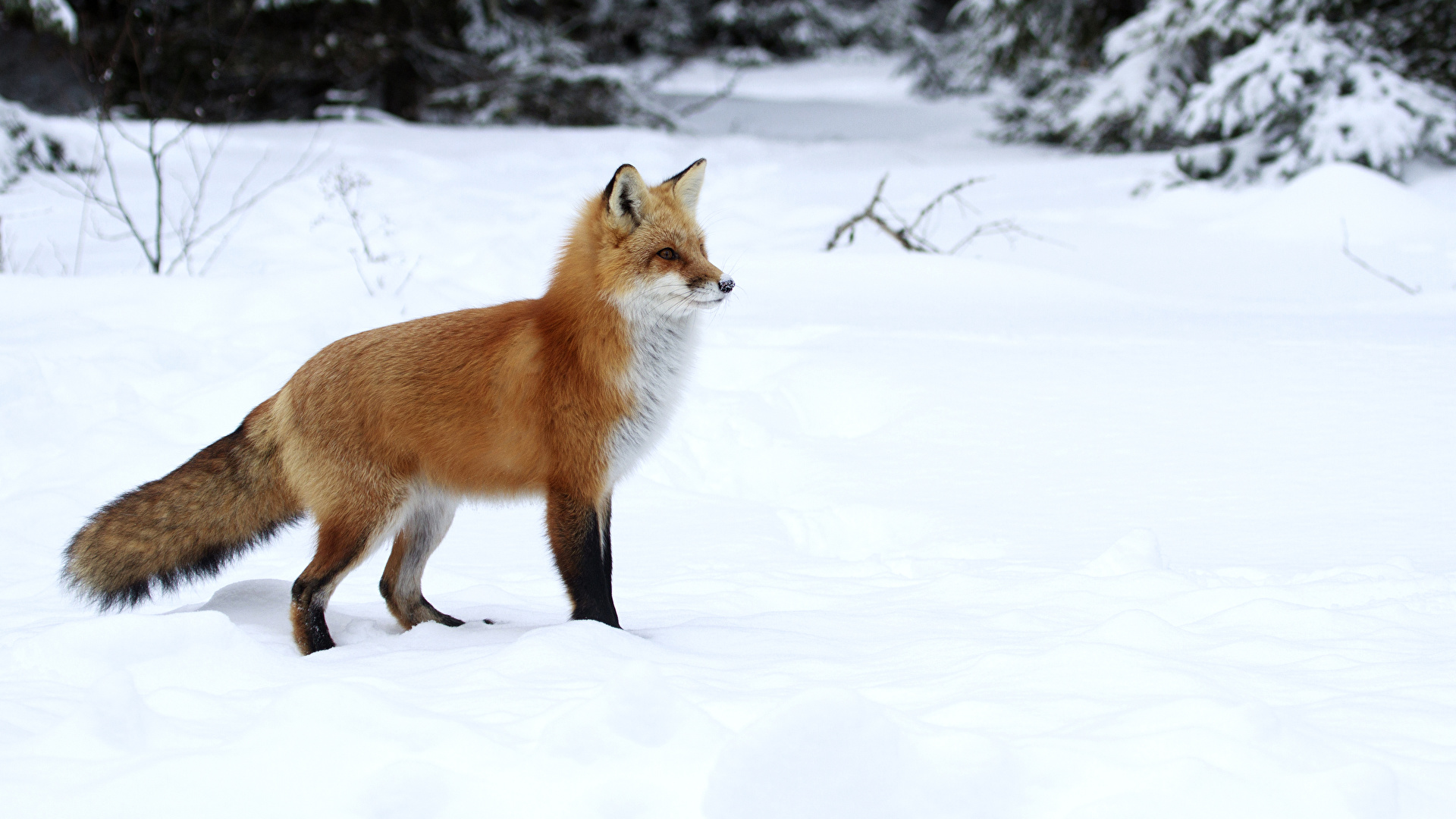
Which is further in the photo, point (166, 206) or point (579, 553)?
point (166, 206)

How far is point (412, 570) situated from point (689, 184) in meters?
1.61

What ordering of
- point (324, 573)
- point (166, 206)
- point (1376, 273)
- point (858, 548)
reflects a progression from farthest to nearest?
1. point (166, 206)
2. point (1376, 273)
3. point (858, 548)
4. point (324, 573)

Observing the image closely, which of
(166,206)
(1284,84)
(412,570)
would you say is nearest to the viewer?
(412,570)

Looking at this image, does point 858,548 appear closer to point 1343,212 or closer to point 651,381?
point 651,381

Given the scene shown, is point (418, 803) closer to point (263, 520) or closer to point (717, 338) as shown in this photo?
point (263, 520)

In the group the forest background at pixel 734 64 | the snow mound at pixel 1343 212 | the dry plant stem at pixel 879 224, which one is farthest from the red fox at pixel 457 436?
the snow mound at pixel 1343 212

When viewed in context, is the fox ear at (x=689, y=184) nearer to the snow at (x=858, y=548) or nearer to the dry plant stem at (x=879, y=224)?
the snow at (x=858, y=548)

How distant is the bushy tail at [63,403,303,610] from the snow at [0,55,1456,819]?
0.77ft

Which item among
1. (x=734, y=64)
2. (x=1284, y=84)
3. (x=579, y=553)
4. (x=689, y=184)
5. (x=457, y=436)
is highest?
(x=689, y=184)

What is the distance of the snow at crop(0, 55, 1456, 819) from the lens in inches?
73.3

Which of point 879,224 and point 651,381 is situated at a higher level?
point 651,381

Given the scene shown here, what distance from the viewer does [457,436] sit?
3.12 m

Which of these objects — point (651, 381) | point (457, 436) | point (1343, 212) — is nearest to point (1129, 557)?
point (651, 381)

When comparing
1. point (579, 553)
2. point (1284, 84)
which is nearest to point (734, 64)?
point (1284, 84)
